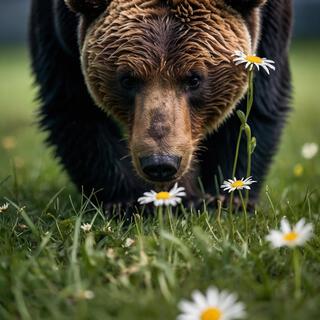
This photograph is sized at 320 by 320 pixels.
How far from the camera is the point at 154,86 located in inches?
150

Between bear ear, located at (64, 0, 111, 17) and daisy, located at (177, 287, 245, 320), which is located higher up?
bear ear, located at (64, 0, 111, 17)

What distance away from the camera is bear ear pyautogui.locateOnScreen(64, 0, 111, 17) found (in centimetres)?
408

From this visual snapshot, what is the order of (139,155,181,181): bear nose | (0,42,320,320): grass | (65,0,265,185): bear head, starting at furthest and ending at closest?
(65,0,265,185): bear head → (139,155,181,181): bear nose → (0,42,320,320): grass

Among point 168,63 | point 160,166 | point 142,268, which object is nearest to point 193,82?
point 168,63

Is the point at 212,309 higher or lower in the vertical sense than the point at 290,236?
lower

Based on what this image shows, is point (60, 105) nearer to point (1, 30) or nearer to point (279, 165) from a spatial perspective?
point (279, 165)

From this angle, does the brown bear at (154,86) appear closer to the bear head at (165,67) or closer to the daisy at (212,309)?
the bear head at (165,67)

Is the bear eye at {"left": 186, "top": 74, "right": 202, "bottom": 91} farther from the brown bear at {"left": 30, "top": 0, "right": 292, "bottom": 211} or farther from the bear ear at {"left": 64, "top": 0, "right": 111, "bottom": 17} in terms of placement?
the bear ear at {"left": 64, "top": 0, "right": 111, "bottom": 17}

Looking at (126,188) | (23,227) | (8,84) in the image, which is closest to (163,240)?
(23,227)

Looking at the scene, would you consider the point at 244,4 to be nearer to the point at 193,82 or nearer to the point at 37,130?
the point at 193,82

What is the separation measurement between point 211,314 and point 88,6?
2397 mm

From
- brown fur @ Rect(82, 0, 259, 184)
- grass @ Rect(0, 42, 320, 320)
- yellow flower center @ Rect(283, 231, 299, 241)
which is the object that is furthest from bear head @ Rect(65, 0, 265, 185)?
yellow flower center @ Rect(283, 231, 299, 241)

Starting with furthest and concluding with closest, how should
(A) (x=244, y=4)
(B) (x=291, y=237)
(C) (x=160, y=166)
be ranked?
1. (A) (x=244, y=4)
2. (C) (x=160, y=166)
3. (B) (x=291, y=237)

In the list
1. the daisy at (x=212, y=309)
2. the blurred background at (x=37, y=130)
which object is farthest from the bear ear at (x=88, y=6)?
the daisy at (x=212, y=309)
